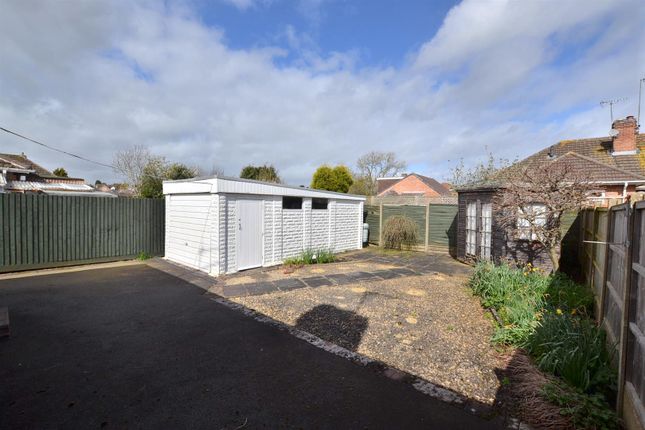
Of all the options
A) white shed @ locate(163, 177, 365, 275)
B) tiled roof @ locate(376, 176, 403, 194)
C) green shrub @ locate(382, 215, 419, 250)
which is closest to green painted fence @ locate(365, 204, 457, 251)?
green shrub @ locate(382, 215, 419, 250)

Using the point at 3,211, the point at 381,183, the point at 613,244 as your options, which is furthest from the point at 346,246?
the point at 381,183

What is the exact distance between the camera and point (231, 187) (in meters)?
8.15

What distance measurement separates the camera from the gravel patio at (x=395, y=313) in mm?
3709

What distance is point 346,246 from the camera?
1269cm

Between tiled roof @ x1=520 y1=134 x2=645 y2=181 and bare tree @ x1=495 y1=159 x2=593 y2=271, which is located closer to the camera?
bare tree @ x1=495 y1=159 x2=593 y2=271

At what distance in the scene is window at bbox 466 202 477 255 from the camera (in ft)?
32.1

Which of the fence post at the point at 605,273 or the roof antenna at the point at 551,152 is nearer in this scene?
the fence post at the point at 605,273

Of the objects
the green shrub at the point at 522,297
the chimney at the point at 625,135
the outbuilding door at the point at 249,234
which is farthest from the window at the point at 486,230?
the chimney at the point at 625,135

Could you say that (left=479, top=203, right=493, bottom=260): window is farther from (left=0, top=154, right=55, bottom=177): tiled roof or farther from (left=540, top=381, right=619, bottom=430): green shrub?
(left=0, top=154, right=55, bottom=177): tiled roof

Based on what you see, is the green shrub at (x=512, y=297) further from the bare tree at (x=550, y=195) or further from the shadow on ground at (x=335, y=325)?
the shadow on ground at (x=335, y=325)

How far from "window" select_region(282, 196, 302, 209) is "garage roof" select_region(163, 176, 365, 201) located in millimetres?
201

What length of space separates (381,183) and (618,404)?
3390cm

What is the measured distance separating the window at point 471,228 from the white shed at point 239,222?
15.3 ft

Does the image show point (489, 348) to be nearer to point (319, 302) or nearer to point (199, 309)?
point (319, 302)
